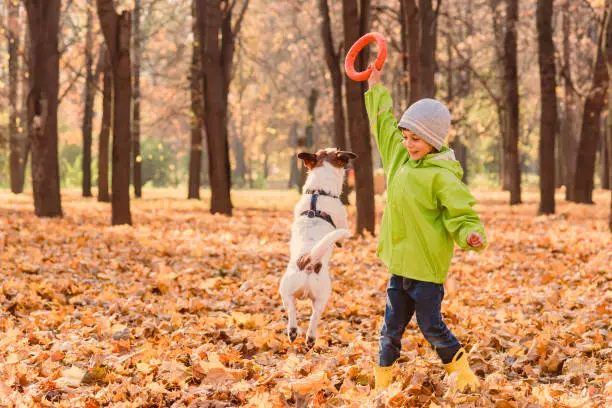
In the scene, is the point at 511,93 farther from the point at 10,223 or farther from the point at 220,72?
the point at 10,223

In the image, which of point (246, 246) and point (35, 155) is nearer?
point (246, 246)

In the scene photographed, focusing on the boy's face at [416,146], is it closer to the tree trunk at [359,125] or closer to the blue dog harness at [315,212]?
the blue dog harness at [315,212]

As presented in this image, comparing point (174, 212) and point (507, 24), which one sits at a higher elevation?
point (507, 24)

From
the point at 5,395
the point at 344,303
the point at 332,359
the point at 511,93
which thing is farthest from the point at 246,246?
the point at 511,93

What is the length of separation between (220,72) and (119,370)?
1339 cm

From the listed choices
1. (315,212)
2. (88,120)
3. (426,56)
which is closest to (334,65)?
(426,56)

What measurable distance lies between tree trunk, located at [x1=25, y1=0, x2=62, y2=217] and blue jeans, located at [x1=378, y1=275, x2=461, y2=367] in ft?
40.9

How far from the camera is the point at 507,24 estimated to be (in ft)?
66.2

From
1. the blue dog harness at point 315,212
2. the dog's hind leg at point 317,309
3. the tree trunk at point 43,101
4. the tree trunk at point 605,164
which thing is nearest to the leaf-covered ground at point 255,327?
the dog's hind leg at point 317,309

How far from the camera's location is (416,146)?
3.80 meters

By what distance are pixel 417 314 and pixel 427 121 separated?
1.17 metres

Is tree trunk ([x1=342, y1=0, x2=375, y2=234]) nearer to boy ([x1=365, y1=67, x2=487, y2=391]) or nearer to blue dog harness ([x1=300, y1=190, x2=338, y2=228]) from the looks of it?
blue dog harness ([x1=300, y1=190, x2=338, y2=228])

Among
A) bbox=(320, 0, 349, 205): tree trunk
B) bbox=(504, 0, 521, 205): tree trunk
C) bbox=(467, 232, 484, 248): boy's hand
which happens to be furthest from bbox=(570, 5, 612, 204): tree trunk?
bbox=(467, 232, 484, 248): boy's hand

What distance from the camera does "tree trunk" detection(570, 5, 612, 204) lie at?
1883 cm
